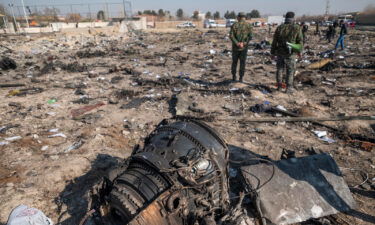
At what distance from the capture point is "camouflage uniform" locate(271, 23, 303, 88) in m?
6.23

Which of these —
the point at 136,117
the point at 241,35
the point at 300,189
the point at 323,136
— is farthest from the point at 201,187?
the point at 241,35

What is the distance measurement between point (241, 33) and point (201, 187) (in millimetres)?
5881

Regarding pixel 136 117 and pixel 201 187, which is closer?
pixel 201 187

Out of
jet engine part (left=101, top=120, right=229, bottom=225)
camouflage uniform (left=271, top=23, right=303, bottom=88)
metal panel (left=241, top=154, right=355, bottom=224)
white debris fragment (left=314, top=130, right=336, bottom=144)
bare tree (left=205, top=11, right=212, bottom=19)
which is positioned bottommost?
white debris fragment (left=314, top=130, right=336, bottom=144)

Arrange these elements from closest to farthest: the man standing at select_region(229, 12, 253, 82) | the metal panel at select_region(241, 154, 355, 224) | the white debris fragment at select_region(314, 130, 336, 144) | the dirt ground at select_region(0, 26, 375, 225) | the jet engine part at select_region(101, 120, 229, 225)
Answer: the jet engine part at select_region(101, 120, 229, 225)
the metal panel at select_region(241, 154, 355, 224)
the dirt ground at select_region(0, 26, 375, 225)
the white debris fragment at select_region(314, 130, 336, 144)
the man standing at select_region(229, 12, 253, 82)

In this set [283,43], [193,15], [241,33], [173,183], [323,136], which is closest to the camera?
[173,183]

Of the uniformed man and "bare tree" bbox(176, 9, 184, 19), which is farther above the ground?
"bare tree" bbox(176, 9, 184, 19)

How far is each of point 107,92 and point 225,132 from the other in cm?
421

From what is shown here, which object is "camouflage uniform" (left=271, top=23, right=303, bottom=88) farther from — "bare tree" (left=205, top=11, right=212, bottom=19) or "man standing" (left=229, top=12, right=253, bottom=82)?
"bare tree" (left=205, top=11, right=212, bottom=19)

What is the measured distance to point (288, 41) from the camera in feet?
20.6

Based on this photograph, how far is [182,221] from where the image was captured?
79.7 inches

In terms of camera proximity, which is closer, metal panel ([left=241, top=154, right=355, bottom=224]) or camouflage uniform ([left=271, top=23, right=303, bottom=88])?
metal panel ([left=241, top=154, right=355, bottom=224])

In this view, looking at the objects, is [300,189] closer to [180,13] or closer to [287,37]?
[287,37]

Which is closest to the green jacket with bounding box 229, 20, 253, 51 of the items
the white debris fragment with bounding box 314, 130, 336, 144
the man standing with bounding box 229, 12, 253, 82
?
the man standing with bounding box 229, 12, 253, 82
